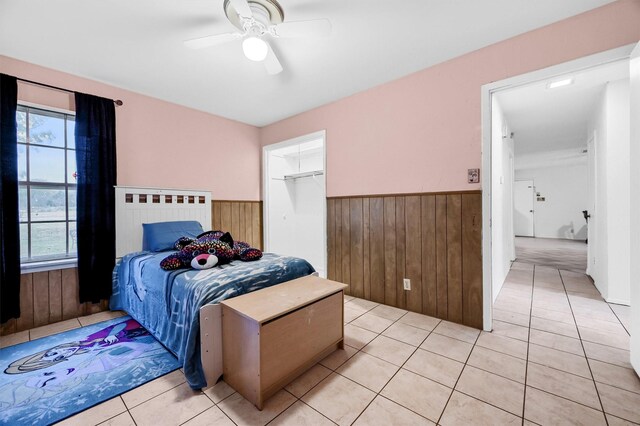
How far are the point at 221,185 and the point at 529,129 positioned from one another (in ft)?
18.2

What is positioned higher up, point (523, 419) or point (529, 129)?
point (529, 129)

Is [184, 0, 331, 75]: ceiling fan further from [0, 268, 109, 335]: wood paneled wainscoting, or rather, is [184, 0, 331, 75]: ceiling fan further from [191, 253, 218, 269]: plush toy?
[0, 268, 109, 335]: wood paneled wainscoting

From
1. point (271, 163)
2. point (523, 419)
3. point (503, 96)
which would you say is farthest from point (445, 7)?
point (271, 163)

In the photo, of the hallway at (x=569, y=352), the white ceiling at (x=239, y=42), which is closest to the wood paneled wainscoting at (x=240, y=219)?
the white ceiling at (x=239, y=42)

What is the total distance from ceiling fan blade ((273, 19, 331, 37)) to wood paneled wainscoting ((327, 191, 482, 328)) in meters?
1.76

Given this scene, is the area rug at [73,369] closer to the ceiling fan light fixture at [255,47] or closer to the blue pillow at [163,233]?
the blue pillow at [163,233]

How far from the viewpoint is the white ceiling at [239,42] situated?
71.9 inches

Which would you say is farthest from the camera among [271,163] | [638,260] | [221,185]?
[271,163]

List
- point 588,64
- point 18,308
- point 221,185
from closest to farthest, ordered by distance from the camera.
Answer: point 588,64 → point 18,308 → point 221,185

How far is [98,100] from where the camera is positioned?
276cm

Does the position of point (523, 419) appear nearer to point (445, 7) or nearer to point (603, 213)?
point (445, 7)

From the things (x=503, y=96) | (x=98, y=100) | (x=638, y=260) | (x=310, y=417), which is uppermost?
(x=503, y=96)

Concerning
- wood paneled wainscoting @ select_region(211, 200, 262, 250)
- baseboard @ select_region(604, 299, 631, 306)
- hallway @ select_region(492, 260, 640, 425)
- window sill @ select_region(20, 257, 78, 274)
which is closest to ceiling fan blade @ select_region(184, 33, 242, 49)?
wood paneled wainscoting @ select_region(211, 200, 262, 250)

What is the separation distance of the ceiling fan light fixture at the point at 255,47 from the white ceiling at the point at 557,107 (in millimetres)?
2177
